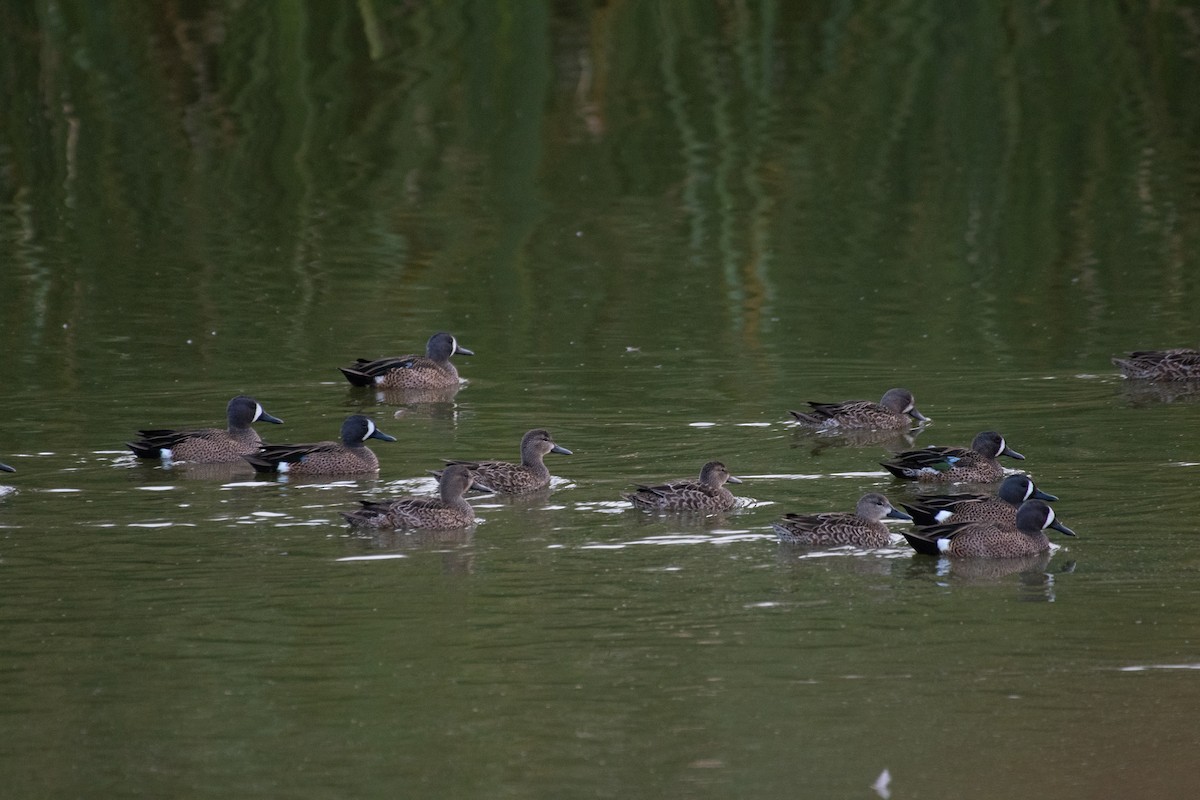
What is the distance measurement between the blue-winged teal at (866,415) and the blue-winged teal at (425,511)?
12.3 feet

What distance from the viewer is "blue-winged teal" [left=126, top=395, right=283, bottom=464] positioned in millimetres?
14898

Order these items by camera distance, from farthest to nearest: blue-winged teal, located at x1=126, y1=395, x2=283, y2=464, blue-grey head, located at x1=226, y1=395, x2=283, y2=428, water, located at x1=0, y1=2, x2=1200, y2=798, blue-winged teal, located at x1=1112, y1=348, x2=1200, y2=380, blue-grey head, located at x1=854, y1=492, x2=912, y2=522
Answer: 1. blue-winged teal, located at x1=1112, y1=348, x2=1200, y2=380
2. blue-grey head, located at x1=226, y1=395, x2=283, y2=428
3. blue-winged teal, located at x1=126, y1=395, x2=283, y2=464
4. blue-grey head, located at x1=854, y1=492, x2=912, y2=522
5. water, located at x1=0, y1=2, x2=1200, y2=798

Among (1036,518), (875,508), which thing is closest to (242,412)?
(875,508)

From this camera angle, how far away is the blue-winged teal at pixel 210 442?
14.9 m

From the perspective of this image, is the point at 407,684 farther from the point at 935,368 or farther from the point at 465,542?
the point at 935,368

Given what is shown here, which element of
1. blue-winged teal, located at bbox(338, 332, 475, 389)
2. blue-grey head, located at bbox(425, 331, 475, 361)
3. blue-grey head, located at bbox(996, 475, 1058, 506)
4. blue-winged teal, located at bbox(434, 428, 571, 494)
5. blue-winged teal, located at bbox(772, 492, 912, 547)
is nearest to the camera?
blue-winged teal, located at bbox(772, 492, 912, 547)

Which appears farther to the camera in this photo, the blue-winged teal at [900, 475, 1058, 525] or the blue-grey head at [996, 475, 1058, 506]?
the blue-grey head at [996, 475, 1058, 506]

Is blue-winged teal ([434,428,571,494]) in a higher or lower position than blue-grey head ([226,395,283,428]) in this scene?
lower

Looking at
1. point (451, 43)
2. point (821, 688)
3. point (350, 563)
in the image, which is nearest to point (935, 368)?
point (350, 563)

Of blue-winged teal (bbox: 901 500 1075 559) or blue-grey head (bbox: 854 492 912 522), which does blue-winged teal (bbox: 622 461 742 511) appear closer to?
blue-grey head (bbox: 854 492 912 522)

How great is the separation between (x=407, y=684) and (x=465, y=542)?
295cm

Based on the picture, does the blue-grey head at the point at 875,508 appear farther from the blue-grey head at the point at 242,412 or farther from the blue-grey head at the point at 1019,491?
the blue-grey head at the point at 242,412

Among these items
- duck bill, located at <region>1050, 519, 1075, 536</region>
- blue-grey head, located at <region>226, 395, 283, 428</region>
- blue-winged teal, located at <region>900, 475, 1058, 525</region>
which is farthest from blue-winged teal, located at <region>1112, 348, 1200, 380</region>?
blue-grey head, located at <region>226, 395, 283, 428</region>

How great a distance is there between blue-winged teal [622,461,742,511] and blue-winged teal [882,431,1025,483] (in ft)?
5.19
